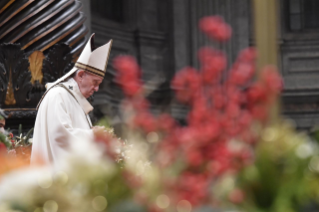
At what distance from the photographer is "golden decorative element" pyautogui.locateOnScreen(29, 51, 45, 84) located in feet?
17.9

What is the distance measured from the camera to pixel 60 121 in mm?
3859

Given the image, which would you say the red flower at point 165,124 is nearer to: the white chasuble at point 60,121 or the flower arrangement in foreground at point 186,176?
the flower arrangement in foreground at point 186,176

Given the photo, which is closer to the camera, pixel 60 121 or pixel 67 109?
pixel 60 121

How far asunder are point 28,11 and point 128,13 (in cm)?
483

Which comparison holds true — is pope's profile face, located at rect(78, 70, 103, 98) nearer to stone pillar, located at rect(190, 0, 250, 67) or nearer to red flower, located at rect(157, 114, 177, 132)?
red flower, located at rect(157, 114, 177, 132)

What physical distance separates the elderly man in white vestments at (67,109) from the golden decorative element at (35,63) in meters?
1.22

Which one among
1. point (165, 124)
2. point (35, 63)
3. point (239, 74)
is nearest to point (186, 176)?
point (165, 124)

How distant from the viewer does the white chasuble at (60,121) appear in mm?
3818

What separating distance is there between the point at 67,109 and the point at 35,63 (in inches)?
61.1

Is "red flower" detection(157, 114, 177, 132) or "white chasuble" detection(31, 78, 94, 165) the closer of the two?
"red flower" detection(157, 114, 177, 132)

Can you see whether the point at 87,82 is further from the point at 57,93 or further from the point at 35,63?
the point at 35,63

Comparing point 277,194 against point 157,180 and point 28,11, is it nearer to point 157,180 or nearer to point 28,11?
point 157,180

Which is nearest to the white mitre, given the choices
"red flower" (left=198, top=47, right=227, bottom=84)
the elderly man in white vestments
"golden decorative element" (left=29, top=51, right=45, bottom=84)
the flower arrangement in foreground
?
the elderly man in white vestments

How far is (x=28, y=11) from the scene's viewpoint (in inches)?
221
